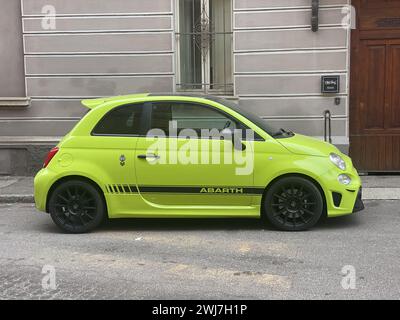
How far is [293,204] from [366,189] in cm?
278

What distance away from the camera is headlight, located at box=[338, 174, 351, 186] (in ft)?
20.6

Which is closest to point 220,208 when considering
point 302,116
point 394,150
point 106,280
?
point 106,280

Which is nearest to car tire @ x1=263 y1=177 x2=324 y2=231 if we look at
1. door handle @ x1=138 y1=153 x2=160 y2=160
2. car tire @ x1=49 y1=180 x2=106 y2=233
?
door handle @ x1=138 y1=153 x2=160 y2=160

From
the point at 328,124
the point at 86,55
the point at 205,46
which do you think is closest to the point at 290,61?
the point at 328,124

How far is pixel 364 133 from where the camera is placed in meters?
9.66

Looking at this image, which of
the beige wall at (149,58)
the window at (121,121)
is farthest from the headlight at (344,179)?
the beige wall at (149,58)

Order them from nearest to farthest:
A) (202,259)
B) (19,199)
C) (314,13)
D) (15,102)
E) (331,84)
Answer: (202,259) < (19,199) < (314,13) < (331,84) < (15,102)

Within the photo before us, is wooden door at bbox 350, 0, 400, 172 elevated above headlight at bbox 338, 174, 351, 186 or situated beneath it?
elevated above

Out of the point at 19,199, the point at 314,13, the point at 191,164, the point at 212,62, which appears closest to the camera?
the point at 191,164

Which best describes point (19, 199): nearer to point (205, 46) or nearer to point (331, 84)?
point (205, 46)

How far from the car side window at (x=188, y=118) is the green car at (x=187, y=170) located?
0.04 ft

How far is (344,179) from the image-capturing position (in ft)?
20.7

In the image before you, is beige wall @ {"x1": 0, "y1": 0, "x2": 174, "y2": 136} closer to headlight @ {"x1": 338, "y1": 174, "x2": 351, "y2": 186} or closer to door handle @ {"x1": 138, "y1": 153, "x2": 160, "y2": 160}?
door handle @ {"x1": 138, "y1": 153, "x2": 160, "y2": 160}

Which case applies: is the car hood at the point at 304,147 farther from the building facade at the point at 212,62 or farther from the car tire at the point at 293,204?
the building facade at the point at 212,62
